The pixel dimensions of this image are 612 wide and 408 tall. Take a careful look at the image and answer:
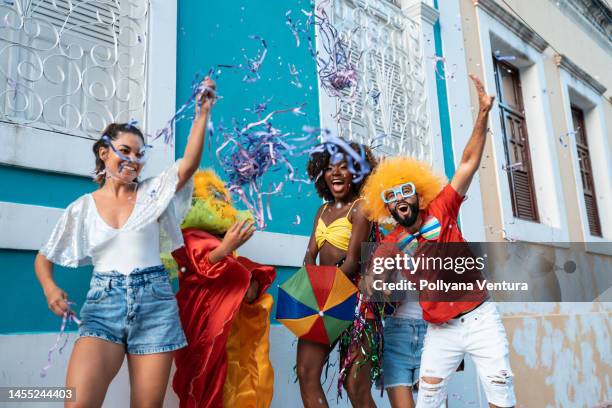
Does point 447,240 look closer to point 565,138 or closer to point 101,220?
point 101,220

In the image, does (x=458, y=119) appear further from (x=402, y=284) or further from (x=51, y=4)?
(x=51, y=4)

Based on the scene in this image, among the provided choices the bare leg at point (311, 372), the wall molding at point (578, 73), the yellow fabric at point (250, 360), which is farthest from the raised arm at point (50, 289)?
the wall molding at point (578, 73)

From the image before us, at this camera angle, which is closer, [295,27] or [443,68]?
[295,27]

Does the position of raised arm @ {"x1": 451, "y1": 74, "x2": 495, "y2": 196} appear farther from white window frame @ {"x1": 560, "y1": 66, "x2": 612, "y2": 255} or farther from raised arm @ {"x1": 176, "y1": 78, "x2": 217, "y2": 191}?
white window frame @ {"x1": 560, "y1": 66, "x2": 612, "y2": 255}

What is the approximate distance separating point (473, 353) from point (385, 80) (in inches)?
128

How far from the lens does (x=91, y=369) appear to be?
227 cm

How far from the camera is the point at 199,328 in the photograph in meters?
2.84

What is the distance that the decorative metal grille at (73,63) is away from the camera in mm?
3018

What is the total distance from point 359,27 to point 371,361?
126 inches

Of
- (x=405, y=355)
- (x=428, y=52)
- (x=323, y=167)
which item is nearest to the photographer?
(x=405, y=355)

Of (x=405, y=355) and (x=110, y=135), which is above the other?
(x=110, y=135)

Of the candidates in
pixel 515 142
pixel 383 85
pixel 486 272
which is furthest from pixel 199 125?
pixel 515 142

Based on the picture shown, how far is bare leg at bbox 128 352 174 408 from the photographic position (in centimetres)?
238

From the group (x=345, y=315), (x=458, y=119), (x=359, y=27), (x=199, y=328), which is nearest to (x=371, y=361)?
(x=345, y=315)
